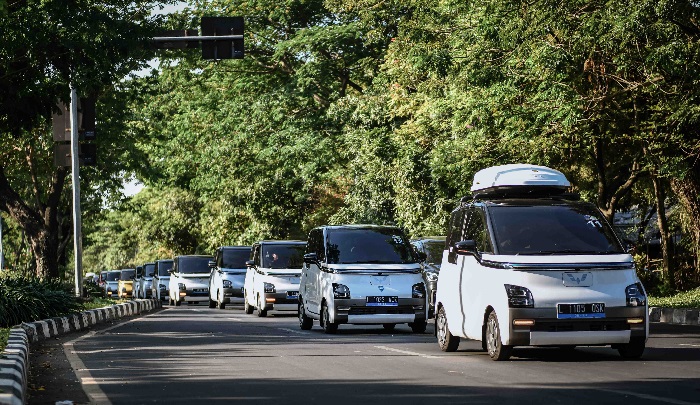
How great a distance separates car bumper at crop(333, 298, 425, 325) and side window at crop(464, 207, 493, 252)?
556 centimetres

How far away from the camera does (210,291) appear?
43156 mm

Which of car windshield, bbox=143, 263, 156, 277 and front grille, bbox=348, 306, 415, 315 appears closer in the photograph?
front grille, bbox=348, 306, 415, 315

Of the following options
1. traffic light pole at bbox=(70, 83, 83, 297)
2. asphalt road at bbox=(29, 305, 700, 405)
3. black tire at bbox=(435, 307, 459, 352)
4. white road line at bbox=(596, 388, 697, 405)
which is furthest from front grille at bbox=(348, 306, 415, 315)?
traffic light pole at bbox=(70, 83, 83, 297)

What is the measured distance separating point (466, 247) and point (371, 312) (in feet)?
21.6

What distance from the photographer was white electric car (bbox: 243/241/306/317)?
31312 millimetres

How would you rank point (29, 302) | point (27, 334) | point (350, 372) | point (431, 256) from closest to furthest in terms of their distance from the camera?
point (350, 372), point (27, 334), point (29, 302), point (431, 256)

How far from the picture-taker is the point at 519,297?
1466 centimetres

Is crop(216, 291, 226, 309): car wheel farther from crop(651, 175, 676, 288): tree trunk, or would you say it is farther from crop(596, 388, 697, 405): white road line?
crop(596, 388, 697, 405): white road line

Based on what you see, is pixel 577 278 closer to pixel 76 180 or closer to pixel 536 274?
pixel 536 274

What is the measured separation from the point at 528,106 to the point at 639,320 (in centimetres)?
1498

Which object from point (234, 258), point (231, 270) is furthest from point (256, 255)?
point (234, 258)

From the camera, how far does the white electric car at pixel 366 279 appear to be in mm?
22031

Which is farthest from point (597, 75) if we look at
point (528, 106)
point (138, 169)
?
point (138, 169)

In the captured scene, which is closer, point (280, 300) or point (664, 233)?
point (280, 300)
